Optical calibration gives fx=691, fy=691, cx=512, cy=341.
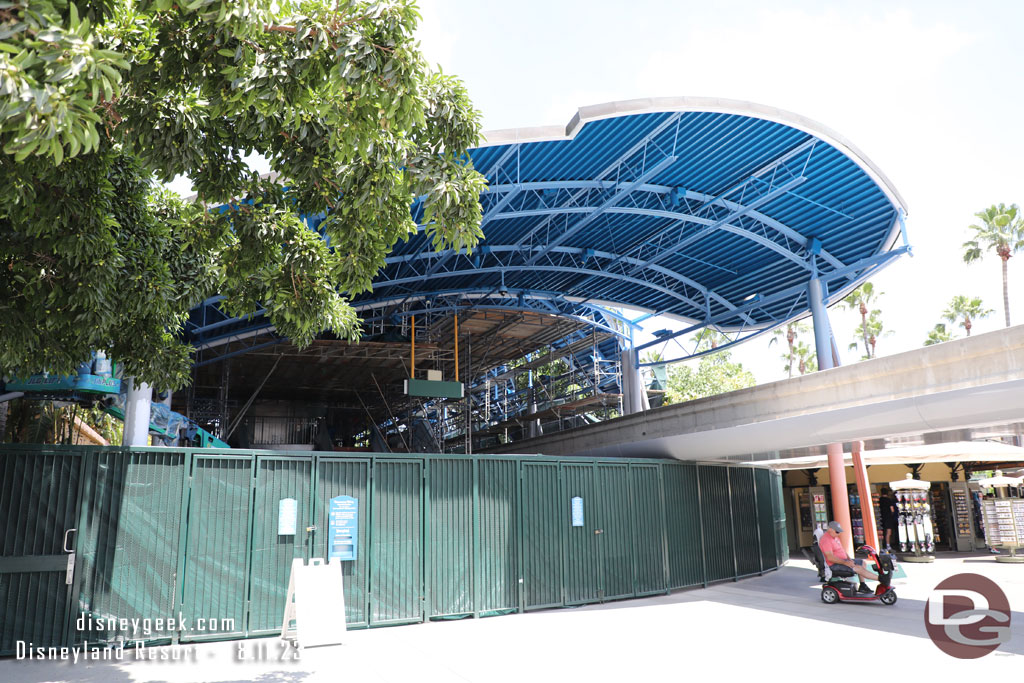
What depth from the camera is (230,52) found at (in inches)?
188

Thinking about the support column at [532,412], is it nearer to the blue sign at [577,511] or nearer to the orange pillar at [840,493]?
the orange pillar at [840,493]

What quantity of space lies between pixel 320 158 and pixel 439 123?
120cm

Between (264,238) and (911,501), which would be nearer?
(264,238)

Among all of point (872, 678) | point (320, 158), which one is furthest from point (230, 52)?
point (872, 678)

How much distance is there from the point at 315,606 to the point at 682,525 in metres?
8.29

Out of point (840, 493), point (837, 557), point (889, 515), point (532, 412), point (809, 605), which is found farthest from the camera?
point (532, 412)

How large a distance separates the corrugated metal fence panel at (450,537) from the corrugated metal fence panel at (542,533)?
107cm

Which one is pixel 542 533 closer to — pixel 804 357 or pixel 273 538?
pixel 273 538

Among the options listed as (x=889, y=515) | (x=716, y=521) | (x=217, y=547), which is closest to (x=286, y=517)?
(x=217, y=547)

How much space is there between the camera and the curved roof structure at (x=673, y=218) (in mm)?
→ 17812

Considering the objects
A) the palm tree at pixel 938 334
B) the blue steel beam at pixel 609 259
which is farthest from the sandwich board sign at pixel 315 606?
the palm tree at pixel 938 334

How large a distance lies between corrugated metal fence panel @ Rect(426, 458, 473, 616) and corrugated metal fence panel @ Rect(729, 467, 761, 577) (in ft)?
24.9

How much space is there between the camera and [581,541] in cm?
1252

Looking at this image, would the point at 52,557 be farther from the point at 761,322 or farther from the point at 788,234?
the point at 761,322
